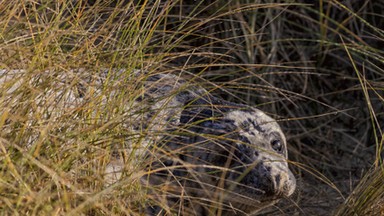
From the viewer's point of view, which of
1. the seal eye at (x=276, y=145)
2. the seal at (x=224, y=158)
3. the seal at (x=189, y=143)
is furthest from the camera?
the seal eye at (x=276, y=145)

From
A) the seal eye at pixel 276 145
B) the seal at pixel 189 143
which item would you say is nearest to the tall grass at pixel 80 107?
the seal at pixel 189 143

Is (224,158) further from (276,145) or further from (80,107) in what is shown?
(80,107)

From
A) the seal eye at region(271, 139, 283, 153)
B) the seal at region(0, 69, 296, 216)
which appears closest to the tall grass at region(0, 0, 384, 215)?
the seal at region(0, 69, 296, 216)

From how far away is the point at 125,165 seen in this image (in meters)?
2.37

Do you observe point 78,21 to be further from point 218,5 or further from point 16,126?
point 218,5

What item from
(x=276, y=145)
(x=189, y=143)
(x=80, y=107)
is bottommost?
(x=276, y=145)

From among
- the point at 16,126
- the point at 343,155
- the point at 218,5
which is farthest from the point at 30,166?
the point at 343,155

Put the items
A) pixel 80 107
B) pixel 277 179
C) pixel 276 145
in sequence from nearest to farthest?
pixel 80 107, pixel 277 179, pixel 276 145

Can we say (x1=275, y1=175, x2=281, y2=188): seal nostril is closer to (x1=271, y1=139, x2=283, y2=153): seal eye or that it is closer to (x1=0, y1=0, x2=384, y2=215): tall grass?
(x1=0, y1=0, x2=384, y2=215): tall grass

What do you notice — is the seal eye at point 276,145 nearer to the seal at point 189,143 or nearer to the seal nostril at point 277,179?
the seal at point 189,143

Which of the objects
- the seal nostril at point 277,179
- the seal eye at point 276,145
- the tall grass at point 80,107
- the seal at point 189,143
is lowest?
the seal eye at point 276,145

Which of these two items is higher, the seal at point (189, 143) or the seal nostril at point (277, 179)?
the seal at point (189, 143)

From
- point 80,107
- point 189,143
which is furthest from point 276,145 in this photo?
point 80,107

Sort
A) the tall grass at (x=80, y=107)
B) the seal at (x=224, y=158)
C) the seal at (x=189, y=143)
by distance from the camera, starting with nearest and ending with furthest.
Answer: the tall grass at (x=80, y=107) → the seal at (x=189, y=143) → the seal at (x=224, y=158)
